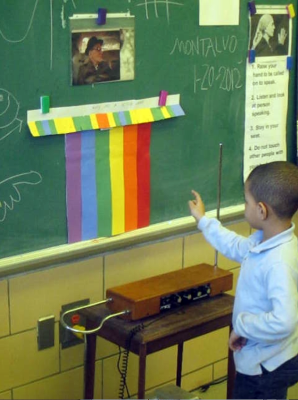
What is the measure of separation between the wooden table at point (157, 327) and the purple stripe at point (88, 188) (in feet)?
0.92

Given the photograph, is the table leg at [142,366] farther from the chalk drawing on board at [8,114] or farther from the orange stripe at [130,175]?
the chalk drawing on board at [8,114]

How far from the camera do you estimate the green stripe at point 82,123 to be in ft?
7.71

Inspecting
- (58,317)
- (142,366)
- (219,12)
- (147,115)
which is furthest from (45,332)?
(219,12)

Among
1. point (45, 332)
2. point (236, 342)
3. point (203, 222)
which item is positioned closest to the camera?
point (236, 342)

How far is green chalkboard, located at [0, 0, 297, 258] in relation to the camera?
7.25 ft

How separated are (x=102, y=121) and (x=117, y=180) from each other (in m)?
0.22

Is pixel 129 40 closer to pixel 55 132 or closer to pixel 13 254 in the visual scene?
pixel 55 132

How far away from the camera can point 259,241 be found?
2146mm

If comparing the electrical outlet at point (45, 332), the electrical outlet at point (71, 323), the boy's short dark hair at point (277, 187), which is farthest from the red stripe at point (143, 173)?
the boy's short dark hair at point (277, 187)

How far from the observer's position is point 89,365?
2373 millimetres

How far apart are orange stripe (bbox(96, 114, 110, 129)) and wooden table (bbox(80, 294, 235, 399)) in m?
0.58

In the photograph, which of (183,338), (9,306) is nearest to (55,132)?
(9,306)

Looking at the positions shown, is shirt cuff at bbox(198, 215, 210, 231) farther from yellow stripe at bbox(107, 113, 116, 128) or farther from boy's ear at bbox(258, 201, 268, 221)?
yellow stripe at bbox(107, 113, 116, 128)

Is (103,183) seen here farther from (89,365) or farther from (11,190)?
(89,365)
